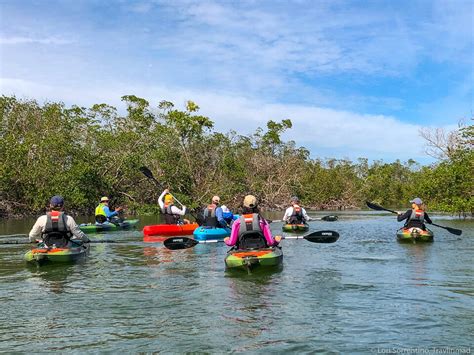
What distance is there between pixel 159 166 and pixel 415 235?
2662cm

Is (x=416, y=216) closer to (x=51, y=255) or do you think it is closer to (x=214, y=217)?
(x=214, y=217)

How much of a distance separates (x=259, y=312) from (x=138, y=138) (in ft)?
105

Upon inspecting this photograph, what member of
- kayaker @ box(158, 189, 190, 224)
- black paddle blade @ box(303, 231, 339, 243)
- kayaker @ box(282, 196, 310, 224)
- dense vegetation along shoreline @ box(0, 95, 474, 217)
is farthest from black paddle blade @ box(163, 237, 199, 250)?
dense vegetation along shoreline @ box(0, 95, 474, 217)

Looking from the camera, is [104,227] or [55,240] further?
[104,227]

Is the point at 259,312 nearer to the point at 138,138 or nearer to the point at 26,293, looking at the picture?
the point at 26,293

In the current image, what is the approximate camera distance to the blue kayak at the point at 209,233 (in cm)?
1318

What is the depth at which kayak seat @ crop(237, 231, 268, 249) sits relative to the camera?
28.6 feet

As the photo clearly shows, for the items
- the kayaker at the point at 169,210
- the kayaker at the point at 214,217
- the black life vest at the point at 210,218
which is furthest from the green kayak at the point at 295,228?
the kayaker at the point at 169,210

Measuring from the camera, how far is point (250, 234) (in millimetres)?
8695

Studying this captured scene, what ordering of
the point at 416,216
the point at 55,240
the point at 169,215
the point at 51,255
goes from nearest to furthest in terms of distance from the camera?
the point at 51,255, the point at 55,240, the point at 416,216, the point at 169,215

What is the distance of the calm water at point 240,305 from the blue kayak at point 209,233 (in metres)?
2.27

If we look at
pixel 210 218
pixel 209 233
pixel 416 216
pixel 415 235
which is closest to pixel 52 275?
pixel 209 233

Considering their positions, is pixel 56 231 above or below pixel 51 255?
above

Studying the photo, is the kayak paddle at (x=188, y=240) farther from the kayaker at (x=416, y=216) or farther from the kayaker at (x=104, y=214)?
the kayaker at (x=104, y=214)
